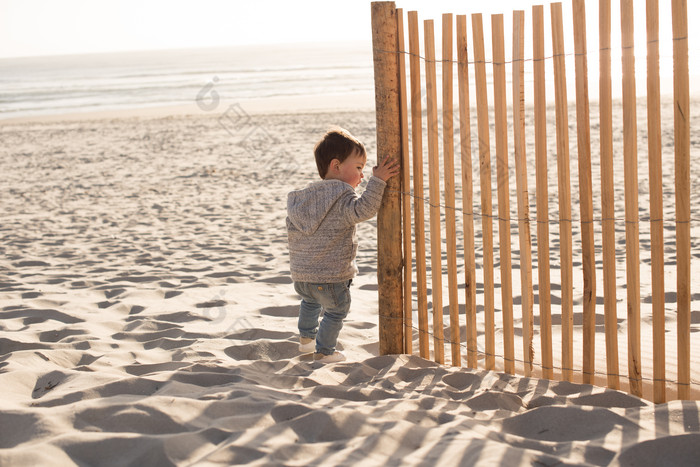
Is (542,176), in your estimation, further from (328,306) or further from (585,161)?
(328,306)

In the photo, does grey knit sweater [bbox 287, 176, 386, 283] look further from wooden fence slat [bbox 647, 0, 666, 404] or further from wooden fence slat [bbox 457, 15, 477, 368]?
wooden fence slat [bbox 647, 0, 666, 404]

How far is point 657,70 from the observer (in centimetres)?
273

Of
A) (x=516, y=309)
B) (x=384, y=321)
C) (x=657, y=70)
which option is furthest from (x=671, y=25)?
(x=516, y=309)

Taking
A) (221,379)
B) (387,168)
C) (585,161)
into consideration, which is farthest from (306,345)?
(585,161)

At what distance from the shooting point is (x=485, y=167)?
3229 millimetres

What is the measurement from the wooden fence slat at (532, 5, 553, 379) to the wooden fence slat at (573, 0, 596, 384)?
142mm

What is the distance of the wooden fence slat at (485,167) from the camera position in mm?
3133

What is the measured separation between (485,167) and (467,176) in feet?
0.37

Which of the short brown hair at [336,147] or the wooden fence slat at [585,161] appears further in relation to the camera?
the short brown hair at [336,147]

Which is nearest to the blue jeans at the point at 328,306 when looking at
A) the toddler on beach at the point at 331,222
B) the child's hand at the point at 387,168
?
the toddler on beach at the point at 331,222

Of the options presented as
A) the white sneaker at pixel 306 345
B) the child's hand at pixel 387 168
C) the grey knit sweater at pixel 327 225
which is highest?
the child's hand at pixel 387 168

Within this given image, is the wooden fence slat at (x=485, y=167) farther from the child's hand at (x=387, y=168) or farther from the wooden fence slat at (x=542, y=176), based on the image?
the child's hand at (x=387, y=168)

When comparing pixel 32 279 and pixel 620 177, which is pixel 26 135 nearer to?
pixel 32 279

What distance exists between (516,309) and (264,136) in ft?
32.8
